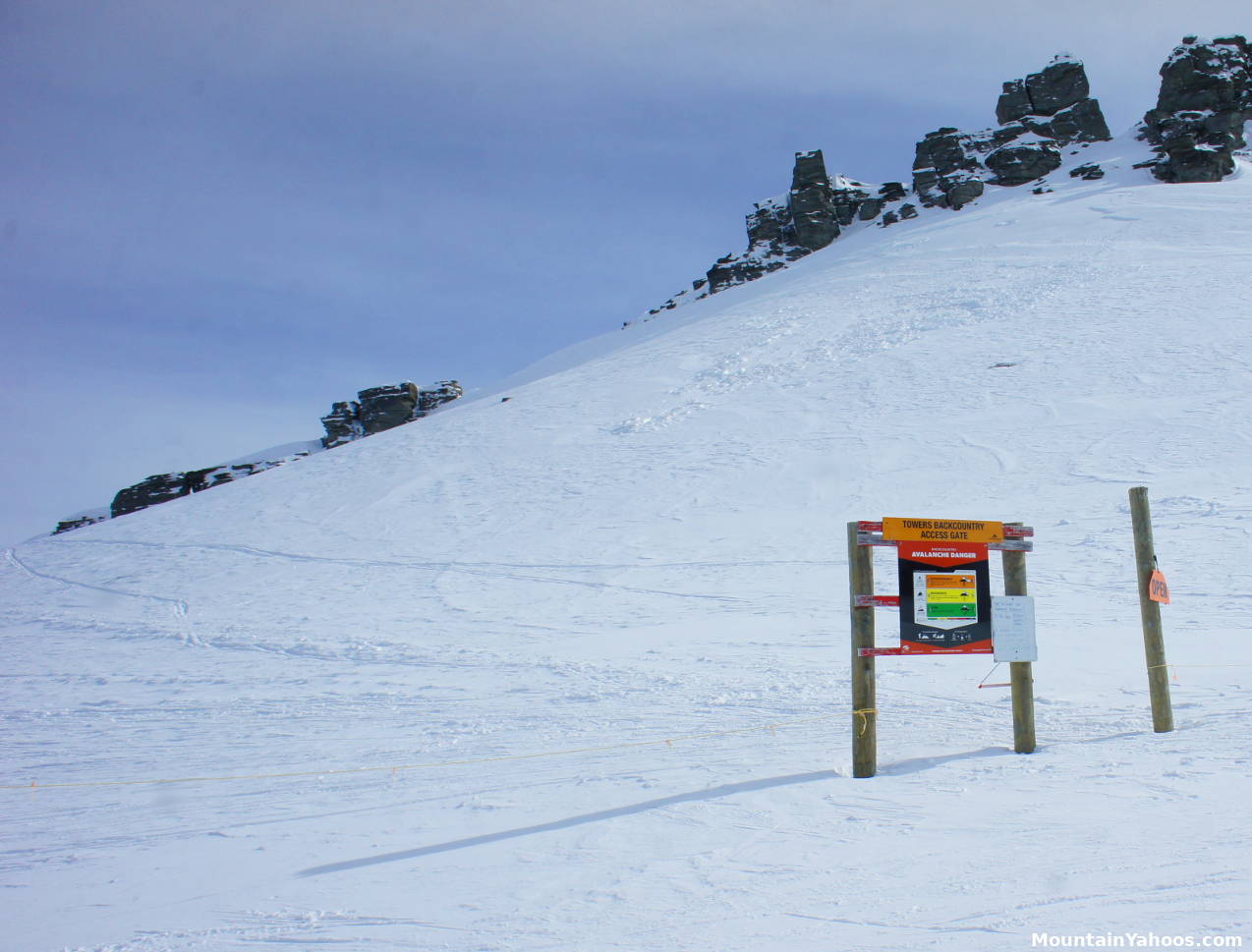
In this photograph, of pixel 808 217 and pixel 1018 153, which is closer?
pixel 1018 153

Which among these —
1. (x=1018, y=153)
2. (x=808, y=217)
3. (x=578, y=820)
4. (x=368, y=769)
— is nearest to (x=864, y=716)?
(x=578, y=820)

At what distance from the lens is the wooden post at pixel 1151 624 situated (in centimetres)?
713

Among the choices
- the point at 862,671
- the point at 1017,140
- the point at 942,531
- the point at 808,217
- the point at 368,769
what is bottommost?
the point at 368,769

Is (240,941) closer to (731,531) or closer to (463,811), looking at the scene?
(463,811)

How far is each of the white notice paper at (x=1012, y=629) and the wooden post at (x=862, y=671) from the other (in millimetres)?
951

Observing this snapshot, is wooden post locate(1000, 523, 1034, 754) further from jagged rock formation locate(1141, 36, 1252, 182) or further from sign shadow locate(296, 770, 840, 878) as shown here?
jagged rock formation locate(1141, 36, 1252, 182)

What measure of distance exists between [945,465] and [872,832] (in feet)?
48.0

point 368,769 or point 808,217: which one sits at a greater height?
point 808,217

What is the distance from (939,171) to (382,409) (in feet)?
174

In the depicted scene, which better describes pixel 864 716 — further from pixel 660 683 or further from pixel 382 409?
pixel 382 409

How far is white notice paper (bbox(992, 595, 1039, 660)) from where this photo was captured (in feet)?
22.6

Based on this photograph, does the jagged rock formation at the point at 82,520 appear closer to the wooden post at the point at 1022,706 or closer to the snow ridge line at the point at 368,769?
the snow ridge line at the point at 368,769

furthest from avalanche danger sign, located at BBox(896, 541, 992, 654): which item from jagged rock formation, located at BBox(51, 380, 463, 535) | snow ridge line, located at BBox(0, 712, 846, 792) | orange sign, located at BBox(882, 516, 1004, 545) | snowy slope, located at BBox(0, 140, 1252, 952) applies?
jagged rock formation, located at BBox(51, 380, 463, 535)

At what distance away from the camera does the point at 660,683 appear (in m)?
9.91
